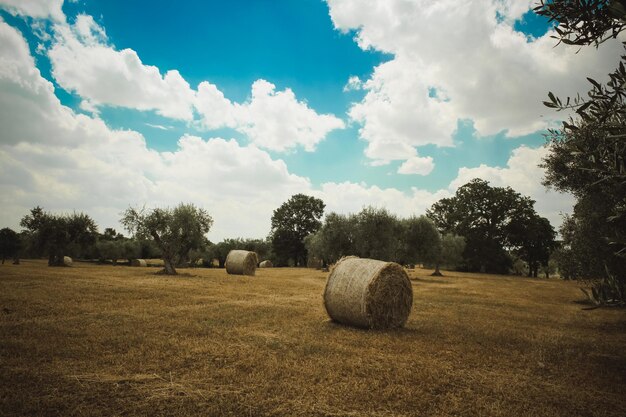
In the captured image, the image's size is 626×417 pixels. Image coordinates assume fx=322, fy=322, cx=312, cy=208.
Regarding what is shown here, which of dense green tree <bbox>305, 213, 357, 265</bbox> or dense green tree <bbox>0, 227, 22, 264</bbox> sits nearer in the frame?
dense green tree <bbox>0, 227, 22, 264</bbox>

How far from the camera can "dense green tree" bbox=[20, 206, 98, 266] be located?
3547cm

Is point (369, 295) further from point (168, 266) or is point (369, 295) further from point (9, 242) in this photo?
point (9, 242)

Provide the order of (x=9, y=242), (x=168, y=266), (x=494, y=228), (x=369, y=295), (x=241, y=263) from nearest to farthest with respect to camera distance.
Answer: (x=369, y=295), (x=168, y=266), (x=241, y=263), (x=9, y=242), (x=494, y=228)

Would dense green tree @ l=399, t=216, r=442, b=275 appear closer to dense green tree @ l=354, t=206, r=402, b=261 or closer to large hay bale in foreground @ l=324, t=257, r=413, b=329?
dense green tree @ l=354, t=206, r=402, b=261

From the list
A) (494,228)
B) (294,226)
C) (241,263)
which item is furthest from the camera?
(294,226)

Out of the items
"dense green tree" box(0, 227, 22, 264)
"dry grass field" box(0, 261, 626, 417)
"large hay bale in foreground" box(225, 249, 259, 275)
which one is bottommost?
"dry grass field" box(0, 261, 626, 417)

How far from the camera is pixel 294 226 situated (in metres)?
80.9

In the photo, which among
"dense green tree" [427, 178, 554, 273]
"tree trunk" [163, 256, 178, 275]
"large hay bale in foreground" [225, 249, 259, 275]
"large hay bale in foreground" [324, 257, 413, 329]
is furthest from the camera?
"dense green tree" [427, 178, 554, 273]

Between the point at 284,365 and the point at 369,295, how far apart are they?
14.4 feet

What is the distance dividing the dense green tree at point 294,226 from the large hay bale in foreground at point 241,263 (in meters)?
44.0

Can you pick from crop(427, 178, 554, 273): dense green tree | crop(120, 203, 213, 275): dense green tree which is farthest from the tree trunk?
crop(427, 178, 554, 273): dense green tree

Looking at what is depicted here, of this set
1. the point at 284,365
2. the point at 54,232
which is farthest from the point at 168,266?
the point at 284,365

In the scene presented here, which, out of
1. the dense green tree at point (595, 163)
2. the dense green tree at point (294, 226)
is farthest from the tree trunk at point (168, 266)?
the dense green tree at point (294, 226)

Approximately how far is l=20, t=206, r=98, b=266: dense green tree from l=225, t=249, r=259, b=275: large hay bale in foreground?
19.1m
